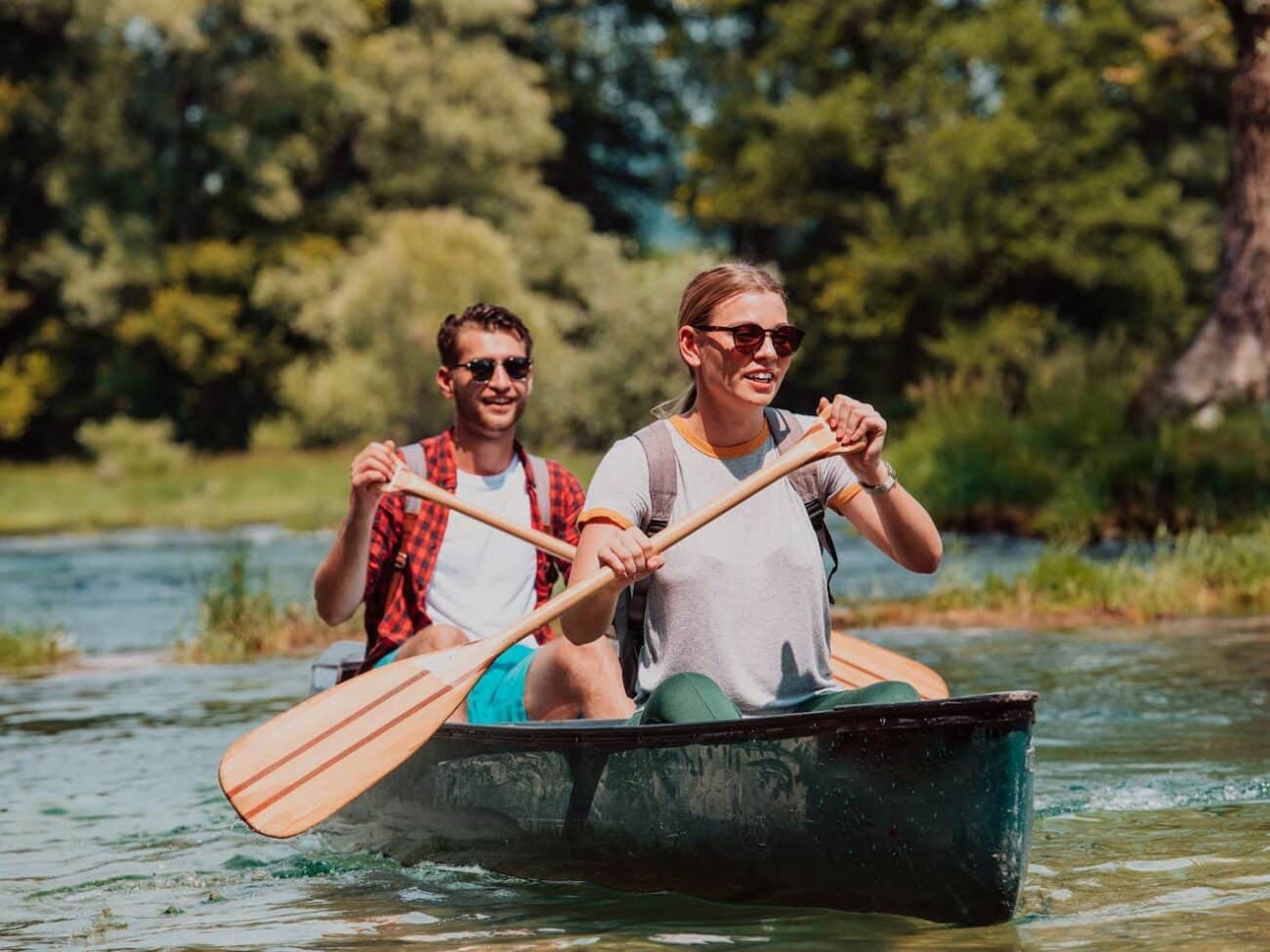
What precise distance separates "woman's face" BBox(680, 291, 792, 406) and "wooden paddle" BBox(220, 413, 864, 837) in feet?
2.77

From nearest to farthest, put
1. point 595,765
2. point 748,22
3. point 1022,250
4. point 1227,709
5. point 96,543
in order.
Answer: point 595,765 < point 1227,709 < point 96,543 < point 1022,250 < point 748,22

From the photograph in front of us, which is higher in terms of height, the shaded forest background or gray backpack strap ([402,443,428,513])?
the shaded forest background

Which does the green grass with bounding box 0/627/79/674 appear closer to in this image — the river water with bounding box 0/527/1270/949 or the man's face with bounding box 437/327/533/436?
the river water with bounding box 0/527/1270/949

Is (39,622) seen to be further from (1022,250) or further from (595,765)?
(1022,250)

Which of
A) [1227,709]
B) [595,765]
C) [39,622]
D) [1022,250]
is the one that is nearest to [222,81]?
[1022,250]

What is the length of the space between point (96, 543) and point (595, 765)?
17.3 meters

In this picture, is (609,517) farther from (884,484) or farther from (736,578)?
(884,484)

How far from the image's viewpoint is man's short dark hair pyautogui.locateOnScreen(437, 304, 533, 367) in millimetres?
6289

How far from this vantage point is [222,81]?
34406mm

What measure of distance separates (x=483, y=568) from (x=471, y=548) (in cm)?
7

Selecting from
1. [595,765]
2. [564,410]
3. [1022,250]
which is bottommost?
[595,765]

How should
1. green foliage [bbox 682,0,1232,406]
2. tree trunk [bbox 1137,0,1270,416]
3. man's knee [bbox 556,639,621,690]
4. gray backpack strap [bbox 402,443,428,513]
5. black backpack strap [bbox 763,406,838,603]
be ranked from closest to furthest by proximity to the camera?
1. black backpack strap [bbox 763,406,838,603]
2. man's knee [bbox 556,639,621,690]
3. gray backpack strap [bbox 402,443,428,513]
4. tree trunk [bbox 1137,0,1270,416]
5. green foliage [bbox 682,0,1232,406]

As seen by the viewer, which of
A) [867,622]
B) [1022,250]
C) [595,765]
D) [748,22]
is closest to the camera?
[595,765]

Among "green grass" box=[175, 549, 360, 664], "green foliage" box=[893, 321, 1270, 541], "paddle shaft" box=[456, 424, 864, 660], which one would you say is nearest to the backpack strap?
"paddle shaft" box=[456, 424, 864, 660]
